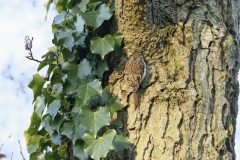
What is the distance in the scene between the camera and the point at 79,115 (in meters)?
1.72

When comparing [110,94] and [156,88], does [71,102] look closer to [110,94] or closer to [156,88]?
[110,94]

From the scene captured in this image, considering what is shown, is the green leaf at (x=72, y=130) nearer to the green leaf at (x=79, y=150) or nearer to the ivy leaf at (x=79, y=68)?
the green leaf at (x=79, y=150)

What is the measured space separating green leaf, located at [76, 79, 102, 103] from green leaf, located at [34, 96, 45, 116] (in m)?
0.28

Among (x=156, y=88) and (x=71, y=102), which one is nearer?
(x=156, y=88)

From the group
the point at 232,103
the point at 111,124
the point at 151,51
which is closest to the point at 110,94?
the point at 111,124

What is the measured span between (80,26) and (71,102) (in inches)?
14.7

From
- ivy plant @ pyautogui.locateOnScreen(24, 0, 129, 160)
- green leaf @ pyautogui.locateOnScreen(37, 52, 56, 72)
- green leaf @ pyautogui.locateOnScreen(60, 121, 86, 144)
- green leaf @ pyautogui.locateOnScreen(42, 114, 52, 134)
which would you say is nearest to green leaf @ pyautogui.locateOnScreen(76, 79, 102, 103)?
ivy plant @ pyautogui.locateOnScreen(24, 0, 129, 160)

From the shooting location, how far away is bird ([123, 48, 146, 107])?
1.71 meters

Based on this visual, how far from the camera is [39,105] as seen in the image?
6.48 feet

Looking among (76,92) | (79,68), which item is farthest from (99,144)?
(79,68)

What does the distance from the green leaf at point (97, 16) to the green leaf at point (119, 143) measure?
20.6 inches

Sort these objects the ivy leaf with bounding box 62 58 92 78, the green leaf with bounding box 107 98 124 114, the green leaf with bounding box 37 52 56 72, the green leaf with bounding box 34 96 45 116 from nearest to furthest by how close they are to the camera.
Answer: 1. the green leaf with bounding box 107 98 124 114
2. the ivy leaf with bounding box 62 58 92 78
3. the green leaf with bounding box 34 96 45 116
4. the green leaf with bounding box 37 52 56 72

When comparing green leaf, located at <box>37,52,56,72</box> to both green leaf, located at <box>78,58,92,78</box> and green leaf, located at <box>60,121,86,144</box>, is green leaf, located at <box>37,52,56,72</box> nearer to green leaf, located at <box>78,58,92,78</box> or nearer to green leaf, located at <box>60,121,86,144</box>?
green leaf, located at <box>78,58,92,78</box>

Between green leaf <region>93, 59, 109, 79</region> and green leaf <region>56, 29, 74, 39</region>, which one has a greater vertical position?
green leaf <region>56, 29, 74, 39</region>
